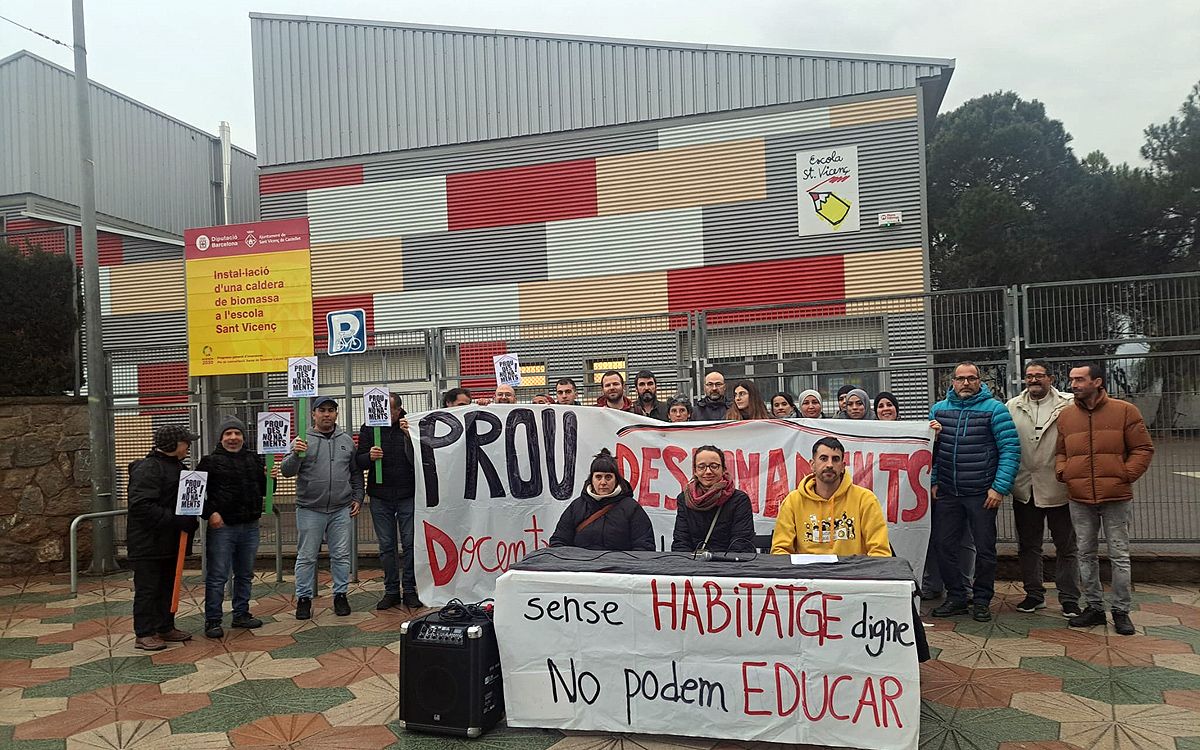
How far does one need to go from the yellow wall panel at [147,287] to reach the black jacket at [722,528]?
14180mm

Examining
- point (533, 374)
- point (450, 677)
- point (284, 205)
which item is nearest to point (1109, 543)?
point (450, 677)

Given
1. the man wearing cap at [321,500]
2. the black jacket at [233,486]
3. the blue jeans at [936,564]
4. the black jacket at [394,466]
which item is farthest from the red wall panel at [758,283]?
the black jacket at [233,486]

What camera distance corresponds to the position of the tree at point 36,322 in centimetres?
985

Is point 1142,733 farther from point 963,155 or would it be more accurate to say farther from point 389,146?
point 963,155

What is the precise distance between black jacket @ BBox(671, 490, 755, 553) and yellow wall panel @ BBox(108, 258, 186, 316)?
1418 centimetres

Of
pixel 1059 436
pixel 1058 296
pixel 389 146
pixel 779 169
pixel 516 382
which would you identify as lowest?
pixel 1059 436

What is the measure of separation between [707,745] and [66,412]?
914 cm

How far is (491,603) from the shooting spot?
15.5 feet

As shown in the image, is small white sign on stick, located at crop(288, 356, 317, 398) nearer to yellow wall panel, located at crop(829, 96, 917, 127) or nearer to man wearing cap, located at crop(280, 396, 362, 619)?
man wearing cap, located at crop(280, 396, 362, 619)

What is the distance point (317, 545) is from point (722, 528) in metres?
3.95

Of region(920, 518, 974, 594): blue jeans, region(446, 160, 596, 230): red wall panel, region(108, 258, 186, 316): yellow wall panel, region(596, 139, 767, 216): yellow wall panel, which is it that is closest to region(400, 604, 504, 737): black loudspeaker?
region(920, 518, 974, 594): blue jeans

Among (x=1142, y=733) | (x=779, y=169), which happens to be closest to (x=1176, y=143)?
(x=779, y=169)

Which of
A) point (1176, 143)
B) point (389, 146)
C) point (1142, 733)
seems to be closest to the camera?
point (1142, 733)

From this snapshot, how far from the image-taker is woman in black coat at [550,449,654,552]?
5.44m
